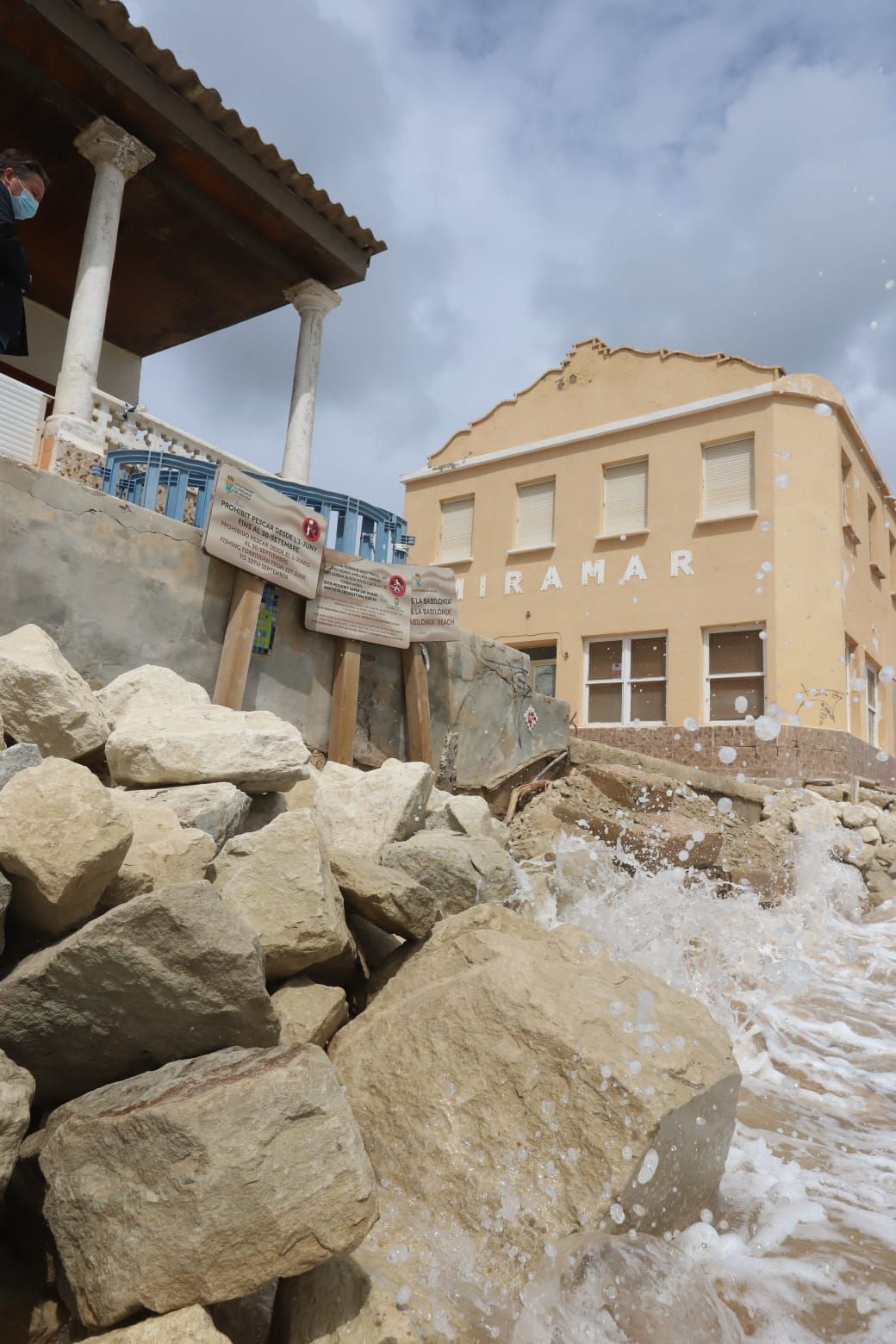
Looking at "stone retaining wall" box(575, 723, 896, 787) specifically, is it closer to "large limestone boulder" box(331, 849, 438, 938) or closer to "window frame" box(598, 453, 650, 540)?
"window frame" box(598, 453, 650, 540)

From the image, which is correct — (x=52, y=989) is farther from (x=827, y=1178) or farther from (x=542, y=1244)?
(x=827, y=1178)

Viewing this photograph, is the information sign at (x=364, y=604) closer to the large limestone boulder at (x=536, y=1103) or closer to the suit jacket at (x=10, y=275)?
the suit jacket at (x=10, y=275)

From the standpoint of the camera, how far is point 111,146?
6598mm

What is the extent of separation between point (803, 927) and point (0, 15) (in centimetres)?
914

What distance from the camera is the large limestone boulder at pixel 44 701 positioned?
3279mm

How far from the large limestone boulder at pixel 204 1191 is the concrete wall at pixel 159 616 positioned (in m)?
3.19

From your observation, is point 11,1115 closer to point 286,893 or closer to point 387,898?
point 286,893

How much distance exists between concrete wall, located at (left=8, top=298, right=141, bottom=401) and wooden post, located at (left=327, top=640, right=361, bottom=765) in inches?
223

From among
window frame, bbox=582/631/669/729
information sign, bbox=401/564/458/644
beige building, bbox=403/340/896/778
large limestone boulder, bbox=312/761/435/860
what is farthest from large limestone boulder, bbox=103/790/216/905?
window frame, bbox=582/631/669/729

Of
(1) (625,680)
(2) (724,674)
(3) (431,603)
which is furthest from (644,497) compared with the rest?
(3) (431,603)

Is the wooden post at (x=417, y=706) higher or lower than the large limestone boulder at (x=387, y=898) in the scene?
higher

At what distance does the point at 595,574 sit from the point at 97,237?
27.8 ft

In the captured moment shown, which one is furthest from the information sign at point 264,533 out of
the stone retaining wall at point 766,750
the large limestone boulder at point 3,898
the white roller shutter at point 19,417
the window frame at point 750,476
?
the window frame at point 750,476

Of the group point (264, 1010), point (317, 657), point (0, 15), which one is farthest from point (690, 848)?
point (0, 15)
